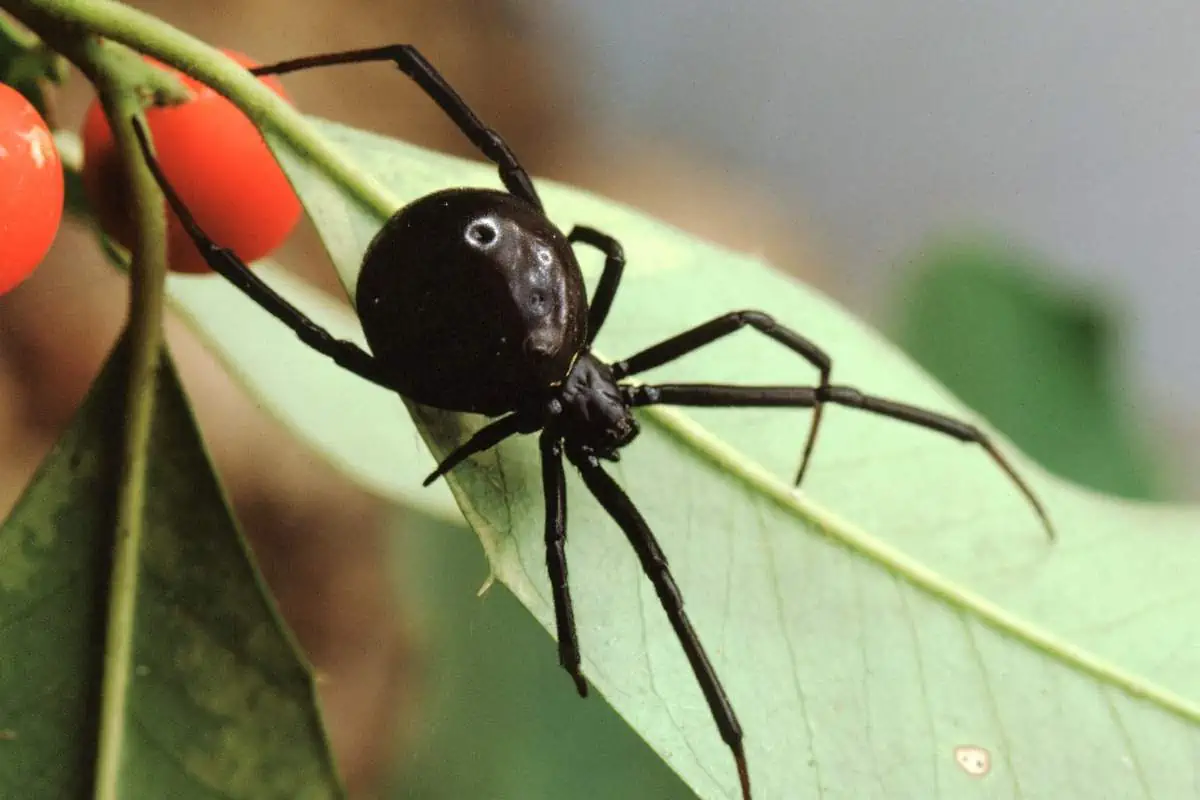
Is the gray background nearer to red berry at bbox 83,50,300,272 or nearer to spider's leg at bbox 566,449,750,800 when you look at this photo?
spider's leg at bbox 566,449,750,800

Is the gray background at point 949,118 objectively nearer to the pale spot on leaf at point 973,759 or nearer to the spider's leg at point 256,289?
the pale spot on leaf at point 973,759

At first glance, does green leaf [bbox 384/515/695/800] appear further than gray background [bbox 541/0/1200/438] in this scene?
No

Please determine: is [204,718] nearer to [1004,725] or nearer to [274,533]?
[1004,725]

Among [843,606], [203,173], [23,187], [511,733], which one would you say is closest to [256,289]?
[203,173]

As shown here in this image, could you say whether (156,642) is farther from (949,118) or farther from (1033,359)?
(949,118)

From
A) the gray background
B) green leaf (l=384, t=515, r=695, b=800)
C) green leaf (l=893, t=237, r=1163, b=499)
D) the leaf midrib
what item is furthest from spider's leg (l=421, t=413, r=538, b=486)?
the gray background
